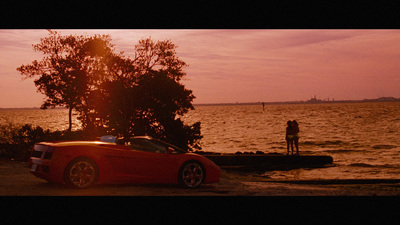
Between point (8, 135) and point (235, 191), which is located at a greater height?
point (8, 135)

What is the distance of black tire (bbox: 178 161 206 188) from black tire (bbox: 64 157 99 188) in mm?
2056

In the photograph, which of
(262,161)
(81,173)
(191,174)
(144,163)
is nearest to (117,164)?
(144,163)

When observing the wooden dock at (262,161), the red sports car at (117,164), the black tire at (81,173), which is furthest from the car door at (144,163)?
the wooden dock at (262,161)

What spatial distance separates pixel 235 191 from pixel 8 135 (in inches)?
646

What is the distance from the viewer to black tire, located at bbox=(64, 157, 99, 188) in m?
10.5

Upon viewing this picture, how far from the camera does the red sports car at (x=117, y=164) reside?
10.5 m

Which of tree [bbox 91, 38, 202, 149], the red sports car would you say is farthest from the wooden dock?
the red sports car

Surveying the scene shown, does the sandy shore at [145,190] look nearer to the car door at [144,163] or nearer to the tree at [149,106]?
the car door at [144,163]

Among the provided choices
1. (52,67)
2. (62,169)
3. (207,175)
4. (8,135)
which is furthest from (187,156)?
(52,67)

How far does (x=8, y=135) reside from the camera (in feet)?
77.8

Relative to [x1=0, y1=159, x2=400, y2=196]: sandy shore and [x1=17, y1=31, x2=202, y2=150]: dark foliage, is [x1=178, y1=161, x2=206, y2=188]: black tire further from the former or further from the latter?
[x1=17, y1=31, x2=202, y2=150]: dark foliage
